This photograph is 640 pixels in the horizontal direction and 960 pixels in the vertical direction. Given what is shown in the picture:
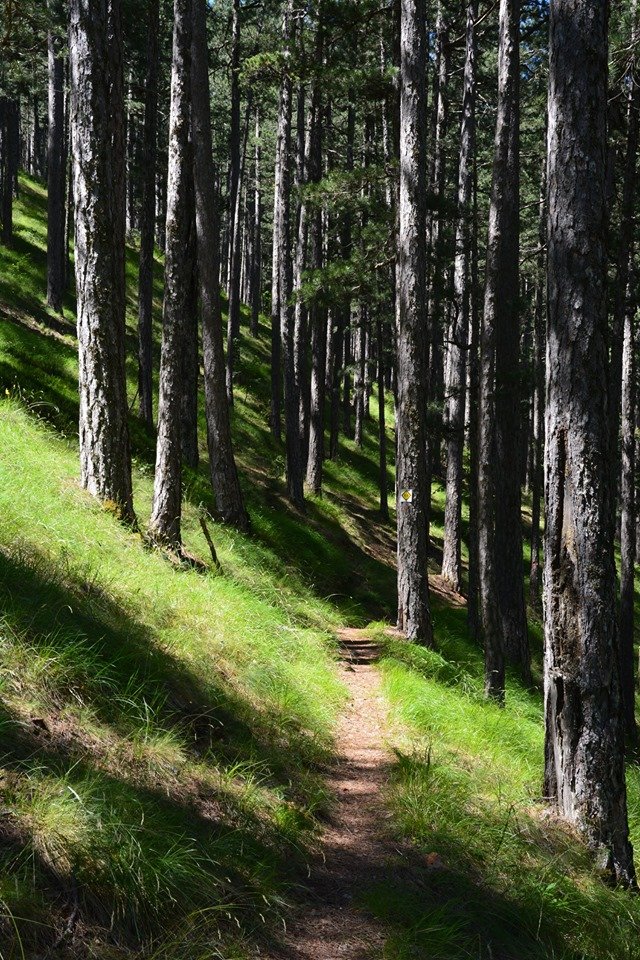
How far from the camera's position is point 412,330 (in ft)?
34.3

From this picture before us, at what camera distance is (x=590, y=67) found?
4.99 metres

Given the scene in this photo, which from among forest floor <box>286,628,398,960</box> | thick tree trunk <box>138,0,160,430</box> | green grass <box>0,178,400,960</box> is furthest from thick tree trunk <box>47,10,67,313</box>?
forest floor <box>286,628,398,960</box>

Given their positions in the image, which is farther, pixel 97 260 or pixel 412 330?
pixel 412 330

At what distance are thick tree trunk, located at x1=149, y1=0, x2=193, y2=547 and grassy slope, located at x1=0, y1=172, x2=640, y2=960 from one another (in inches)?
37.3

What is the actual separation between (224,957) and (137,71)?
102ft

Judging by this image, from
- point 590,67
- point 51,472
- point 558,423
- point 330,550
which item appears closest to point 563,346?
point 558,423

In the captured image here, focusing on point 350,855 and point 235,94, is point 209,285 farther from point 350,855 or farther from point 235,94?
point 235,94

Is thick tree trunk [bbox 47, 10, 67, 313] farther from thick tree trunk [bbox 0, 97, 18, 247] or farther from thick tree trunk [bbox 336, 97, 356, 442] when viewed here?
thick tree trunk [bbox 336, 97, 356, 442]

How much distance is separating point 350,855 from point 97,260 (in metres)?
6.31

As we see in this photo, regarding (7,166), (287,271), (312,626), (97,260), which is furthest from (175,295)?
(7,166)

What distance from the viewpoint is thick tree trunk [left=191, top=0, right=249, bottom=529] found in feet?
37.6

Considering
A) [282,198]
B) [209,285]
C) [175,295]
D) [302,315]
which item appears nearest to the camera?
[175,295]

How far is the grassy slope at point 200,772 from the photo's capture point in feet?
10.3

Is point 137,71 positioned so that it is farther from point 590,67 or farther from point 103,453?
point 590,67
